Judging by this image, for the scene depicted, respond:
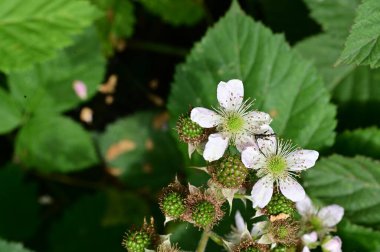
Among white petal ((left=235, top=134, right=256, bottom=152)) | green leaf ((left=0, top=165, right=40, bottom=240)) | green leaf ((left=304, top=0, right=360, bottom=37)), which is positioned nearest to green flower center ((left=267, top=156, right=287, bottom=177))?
white petal ((left=235, top=134, right=256, bottom=152))

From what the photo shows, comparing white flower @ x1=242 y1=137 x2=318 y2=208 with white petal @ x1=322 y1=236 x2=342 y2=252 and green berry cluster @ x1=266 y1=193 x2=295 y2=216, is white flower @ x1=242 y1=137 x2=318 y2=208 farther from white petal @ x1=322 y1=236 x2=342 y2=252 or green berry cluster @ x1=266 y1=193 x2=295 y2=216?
white petal @ x1=322 y1=236 x2=342 y2=252

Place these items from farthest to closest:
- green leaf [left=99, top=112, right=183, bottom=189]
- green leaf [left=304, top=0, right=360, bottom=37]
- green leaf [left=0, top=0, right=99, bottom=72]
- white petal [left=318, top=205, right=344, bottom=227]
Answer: green leaf [left=99, top=112, right=183, bottom=189], green leaf [left=304, top=0, right=360, bottom=37], green leaf [left=0, top=0, right=99, bottom=72], white petal [left=318, top=205, right=344, bottom=227]

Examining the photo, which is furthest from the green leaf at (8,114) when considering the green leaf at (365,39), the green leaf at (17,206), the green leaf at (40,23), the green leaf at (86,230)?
the green leaf at (365,39)

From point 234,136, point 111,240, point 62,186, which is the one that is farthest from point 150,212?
point 234,136

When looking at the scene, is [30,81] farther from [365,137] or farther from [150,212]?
[365,137]

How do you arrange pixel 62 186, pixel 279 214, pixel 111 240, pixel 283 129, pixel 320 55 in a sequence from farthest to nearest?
pixel 62 186 < pixel 111 240 < pixel 320 55 < pixel 283 129 < pixel 279 214

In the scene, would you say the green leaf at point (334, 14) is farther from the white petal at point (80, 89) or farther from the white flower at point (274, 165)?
the white petal at point (80, 89)
